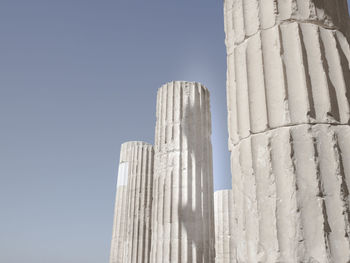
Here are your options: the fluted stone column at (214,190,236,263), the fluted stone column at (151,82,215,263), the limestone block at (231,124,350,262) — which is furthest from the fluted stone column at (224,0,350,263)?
the fluted stone column at (214,190,236,263)

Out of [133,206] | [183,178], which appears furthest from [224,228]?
[183,178]

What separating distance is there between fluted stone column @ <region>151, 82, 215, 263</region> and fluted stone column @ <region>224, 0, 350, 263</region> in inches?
302

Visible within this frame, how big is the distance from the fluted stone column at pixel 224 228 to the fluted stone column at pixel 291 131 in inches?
745

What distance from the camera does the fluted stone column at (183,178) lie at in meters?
12.8

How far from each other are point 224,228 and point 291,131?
2024 cm

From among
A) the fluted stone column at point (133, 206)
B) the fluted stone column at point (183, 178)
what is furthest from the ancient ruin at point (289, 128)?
the fluted stone column at point (133, 206)

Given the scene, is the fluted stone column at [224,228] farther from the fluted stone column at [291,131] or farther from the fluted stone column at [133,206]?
the fluted stone column at [291,131]

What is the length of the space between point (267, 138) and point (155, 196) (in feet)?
31.7

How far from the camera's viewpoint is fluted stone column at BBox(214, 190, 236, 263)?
23375 millimetres

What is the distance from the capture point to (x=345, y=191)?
464cm

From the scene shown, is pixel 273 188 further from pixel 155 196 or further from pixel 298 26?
pixel 155 196

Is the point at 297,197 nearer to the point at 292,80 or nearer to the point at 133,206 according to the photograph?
the point at 292,80

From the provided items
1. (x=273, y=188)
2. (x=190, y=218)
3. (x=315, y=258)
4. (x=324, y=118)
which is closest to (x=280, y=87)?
(x=324, y=118)

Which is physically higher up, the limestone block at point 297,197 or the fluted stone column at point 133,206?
the fluted stone column at point 133,206
